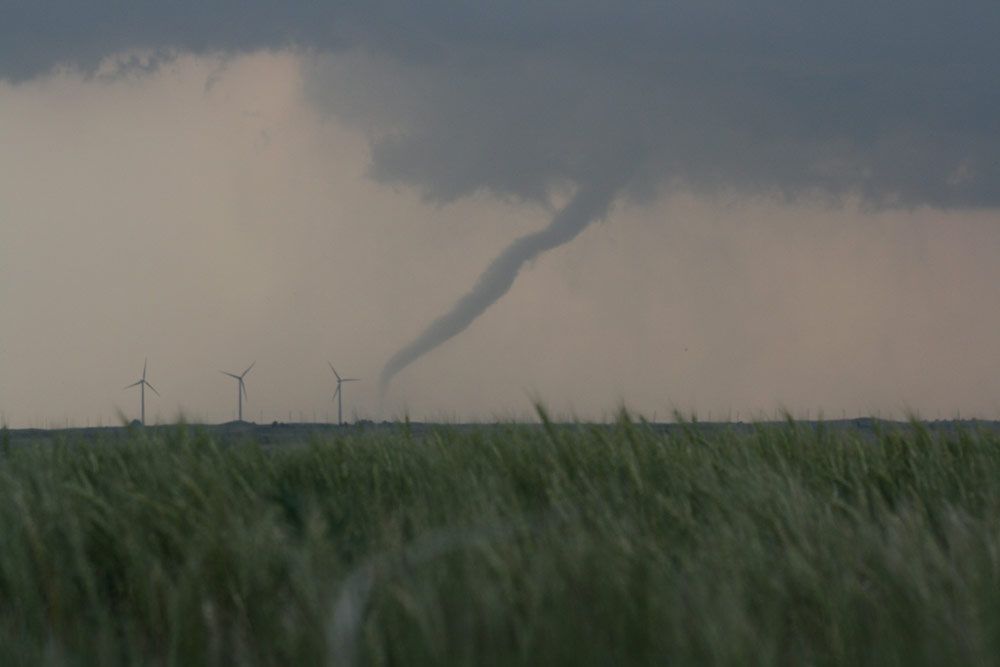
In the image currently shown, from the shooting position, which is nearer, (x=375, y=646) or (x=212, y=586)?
(x=375, y=646)

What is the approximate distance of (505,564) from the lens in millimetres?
3447

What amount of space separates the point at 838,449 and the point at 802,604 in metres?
3.02

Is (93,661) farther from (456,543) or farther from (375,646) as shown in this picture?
(456,543)

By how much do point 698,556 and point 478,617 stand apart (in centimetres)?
110

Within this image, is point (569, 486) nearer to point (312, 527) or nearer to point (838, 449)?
point (312, 527)

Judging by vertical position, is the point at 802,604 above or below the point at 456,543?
below

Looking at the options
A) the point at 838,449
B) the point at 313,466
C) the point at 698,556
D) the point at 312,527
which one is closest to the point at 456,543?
the point at 312,527

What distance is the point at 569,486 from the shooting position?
5.13 metres

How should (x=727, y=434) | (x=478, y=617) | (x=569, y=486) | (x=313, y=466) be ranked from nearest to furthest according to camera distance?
1. (x=478, y=617)
2. (x=569, y=486)
3. (x=313, y=466)
4. (x=727, y=434)

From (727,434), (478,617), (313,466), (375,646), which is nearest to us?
(375,646)

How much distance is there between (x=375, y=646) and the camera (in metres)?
2.88

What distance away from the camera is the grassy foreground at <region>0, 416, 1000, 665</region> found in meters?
3.02

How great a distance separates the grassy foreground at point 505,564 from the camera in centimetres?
302

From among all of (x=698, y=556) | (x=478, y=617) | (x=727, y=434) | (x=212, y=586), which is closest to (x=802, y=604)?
(x=698, y=556)
